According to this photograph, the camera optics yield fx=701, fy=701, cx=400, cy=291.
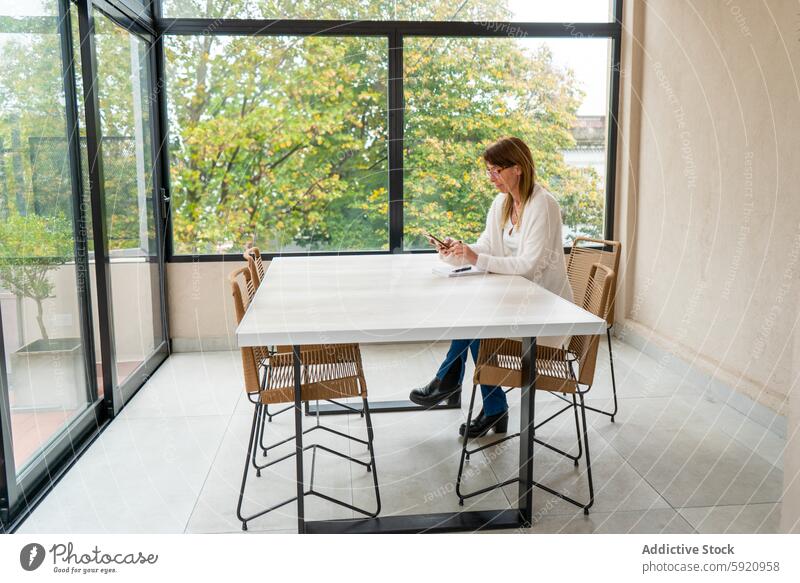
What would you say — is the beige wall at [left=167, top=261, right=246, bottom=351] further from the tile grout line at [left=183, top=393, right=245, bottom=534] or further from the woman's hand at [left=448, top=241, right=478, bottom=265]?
the woman's hand at [left=448, top=241, right=478, bottom=265]

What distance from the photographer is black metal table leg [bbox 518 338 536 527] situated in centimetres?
221

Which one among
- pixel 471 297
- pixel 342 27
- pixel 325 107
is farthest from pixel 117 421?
pixel 342 27

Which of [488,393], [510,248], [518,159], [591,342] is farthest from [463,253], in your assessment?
[591,342]

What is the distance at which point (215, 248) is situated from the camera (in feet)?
15.3

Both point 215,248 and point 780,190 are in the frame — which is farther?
point 215,248

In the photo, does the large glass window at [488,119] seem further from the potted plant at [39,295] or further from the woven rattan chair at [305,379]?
the potted plant at [39,295]

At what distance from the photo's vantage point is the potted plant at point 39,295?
7.95 ft

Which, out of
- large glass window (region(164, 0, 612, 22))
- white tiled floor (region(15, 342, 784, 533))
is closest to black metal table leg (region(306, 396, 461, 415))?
white tiled floor (region(15, 342, 784, 533))

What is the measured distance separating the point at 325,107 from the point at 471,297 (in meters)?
2.63

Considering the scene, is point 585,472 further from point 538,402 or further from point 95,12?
point 95,12

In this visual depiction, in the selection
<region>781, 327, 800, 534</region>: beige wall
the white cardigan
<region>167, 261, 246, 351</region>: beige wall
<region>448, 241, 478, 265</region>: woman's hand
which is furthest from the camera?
<region>167, 261, 246, 351</region>: beige wall

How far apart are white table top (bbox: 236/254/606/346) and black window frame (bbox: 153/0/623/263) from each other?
5.53 ft

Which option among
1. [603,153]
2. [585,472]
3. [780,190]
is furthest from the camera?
[603,153]

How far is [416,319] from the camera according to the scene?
207 cm
